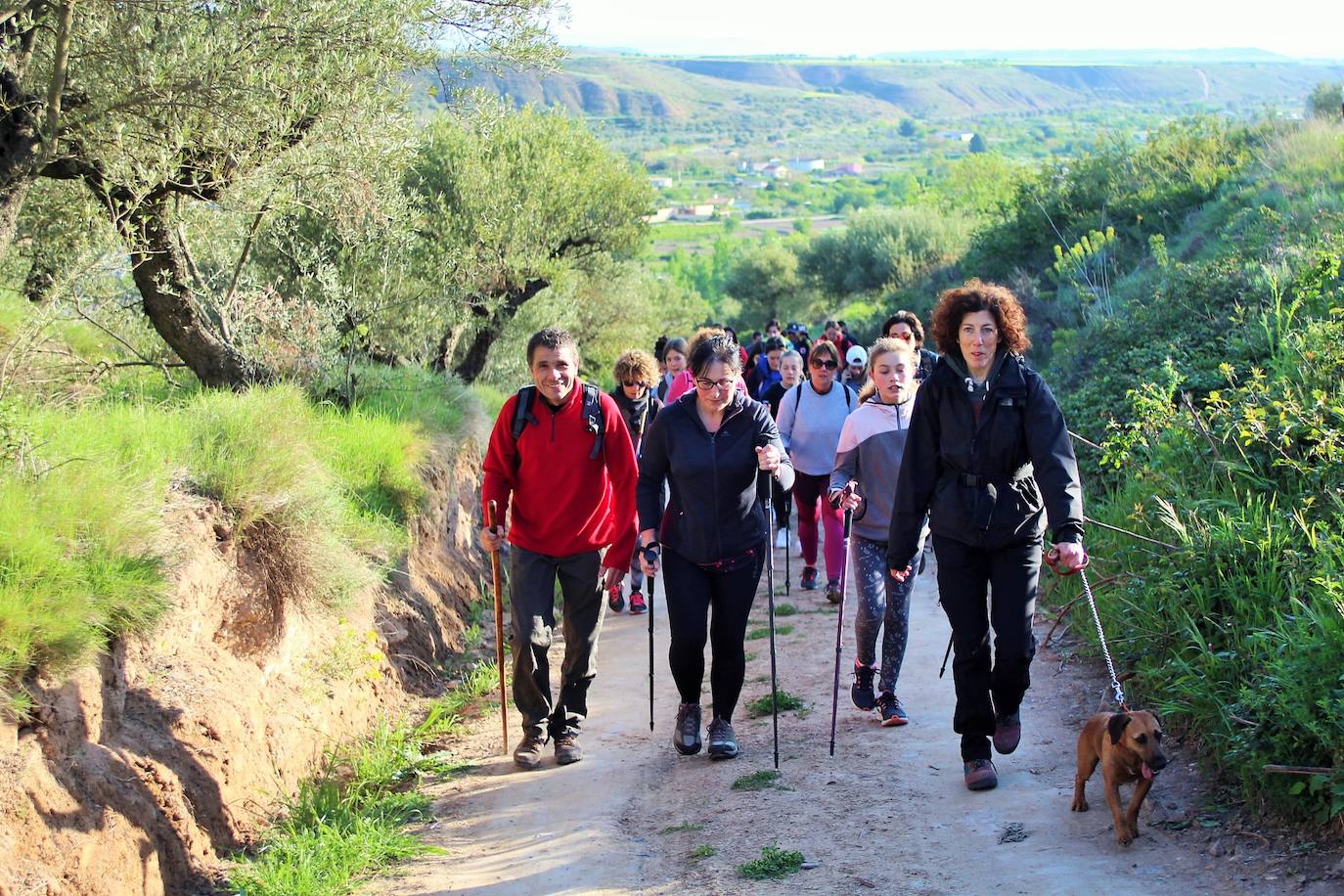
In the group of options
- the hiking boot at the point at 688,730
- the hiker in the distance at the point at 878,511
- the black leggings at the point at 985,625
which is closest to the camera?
the black leggings at the point at 985,625

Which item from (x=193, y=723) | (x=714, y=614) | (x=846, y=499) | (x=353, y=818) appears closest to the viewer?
(x=193, y=723)

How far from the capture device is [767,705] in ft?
26.5

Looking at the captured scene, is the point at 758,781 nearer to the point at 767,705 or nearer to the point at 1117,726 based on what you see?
the point at 767,705

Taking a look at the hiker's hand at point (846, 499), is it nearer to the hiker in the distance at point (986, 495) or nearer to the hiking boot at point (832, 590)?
the hiker in the distance at point (986, 495)

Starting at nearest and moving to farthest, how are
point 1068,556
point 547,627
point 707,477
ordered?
point 1068,556, point 707,477, point 547,627

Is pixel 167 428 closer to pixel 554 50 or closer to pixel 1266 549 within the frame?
pixel 554 50

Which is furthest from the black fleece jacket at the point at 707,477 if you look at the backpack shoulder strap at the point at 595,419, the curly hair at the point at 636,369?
the curly hair at the point at 636,369

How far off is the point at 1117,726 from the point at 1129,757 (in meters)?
0.13

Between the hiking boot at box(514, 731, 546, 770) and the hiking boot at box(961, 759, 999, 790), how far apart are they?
2.51 m

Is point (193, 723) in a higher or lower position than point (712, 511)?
lower

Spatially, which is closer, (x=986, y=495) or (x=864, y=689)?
(x=986, y=495)

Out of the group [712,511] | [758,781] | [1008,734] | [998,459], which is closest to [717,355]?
[712,511]

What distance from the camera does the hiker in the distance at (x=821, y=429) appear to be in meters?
10.3

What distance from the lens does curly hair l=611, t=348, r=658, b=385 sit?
10.4 m
